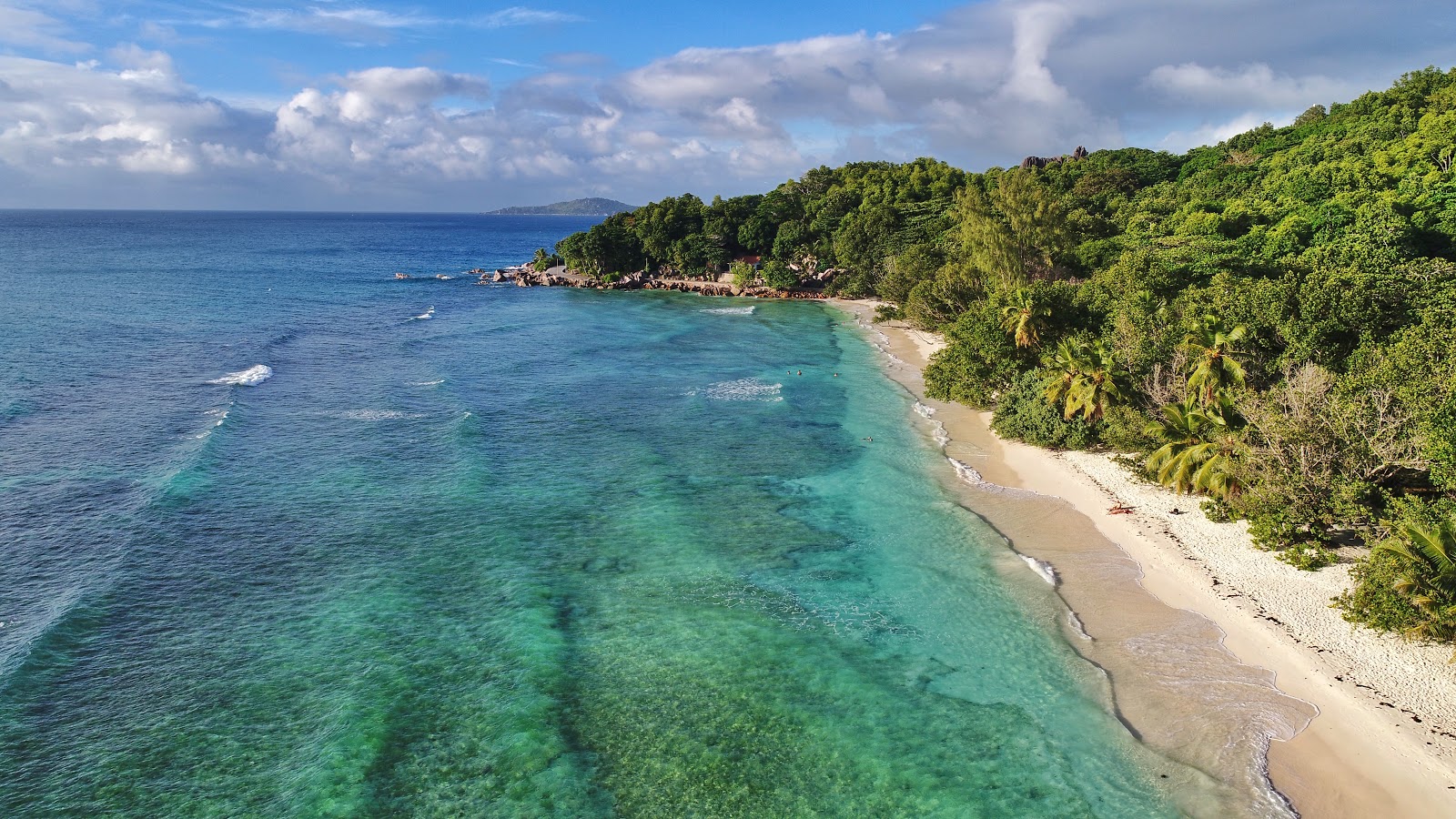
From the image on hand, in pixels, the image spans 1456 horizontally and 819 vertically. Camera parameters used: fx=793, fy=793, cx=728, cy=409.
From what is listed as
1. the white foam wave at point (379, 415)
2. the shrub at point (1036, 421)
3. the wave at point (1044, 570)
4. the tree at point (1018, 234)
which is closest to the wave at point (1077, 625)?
the wave at point (1044, 570)

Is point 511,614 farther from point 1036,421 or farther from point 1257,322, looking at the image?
point 1257,322

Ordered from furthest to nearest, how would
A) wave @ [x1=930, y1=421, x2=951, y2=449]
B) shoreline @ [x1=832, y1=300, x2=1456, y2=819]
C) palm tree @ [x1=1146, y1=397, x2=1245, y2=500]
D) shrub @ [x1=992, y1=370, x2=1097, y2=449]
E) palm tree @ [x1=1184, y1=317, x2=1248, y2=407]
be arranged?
wave @ [x1=930, y1=421, x2=951, y2=449] → shrub @ [x1=992, y1=370, x2=1097, y2=449] → palm tree @ [x1=1184, y1=317, x2=1248, y2=407] → palm tree @ [x1=1146, y1=397, x2=1245, y2=500] → shoreline @ [x1=832, y1=300, x2=1456, y2=819]

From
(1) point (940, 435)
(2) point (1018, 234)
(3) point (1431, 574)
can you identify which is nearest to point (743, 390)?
(1) point (940, 435)

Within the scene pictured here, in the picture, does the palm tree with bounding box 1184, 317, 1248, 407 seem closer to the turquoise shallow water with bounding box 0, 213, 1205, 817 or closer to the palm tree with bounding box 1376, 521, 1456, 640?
the turquoise shallow water with bounding box 0, 213, 1205, 817

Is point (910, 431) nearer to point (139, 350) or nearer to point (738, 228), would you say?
point (139, 350)

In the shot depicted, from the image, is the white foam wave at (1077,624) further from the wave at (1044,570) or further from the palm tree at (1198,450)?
the palm tree at (1198,450)

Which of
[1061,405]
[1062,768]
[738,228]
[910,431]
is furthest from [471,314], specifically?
[1062,768]

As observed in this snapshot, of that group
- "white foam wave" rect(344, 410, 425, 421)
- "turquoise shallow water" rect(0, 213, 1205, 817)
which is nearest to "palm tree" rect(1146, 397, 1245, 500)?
"turquoise shallow water" rect(0, 213, 1205, 817)
